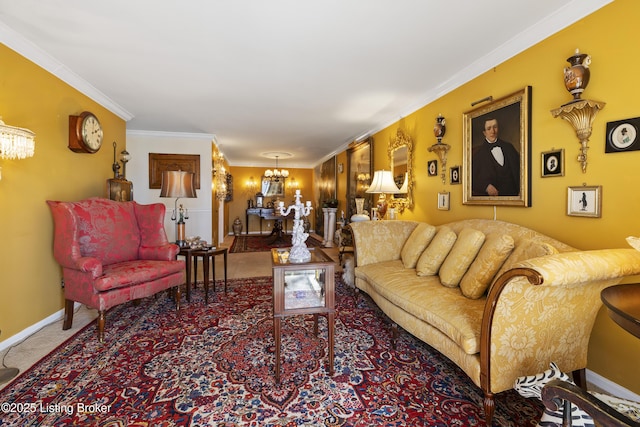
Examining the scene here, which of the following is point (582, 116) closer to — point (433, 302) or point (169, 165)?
point (433, 302)

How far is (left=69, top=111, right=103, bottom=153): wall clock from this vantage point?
295cm

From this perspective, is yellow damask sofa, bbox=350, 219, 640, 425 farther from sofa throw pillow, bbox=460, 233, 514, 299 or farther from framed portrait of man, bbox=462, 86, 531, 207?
framed portrait of man, bbox=462, 86, 531, 207

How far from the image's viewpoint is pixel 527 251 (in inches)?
68.8

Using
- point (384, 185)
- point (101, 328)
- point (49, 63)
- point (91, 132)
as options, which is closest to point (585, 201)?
point (384, 185)

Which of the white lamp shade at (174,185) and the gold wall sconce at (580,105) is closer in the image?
the gold wall sconce at (580,105)

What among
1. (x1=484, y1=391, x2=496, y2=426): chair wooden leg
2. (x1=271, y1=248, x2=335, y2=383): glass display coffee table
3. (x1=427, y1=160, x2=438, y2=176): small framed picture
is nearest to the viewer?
(x1=484, y1=391, x2=496, y2=426): chair wooden leg

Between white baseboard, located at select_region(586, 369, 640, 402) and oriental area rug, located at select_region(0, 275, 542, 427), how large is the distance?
54cm

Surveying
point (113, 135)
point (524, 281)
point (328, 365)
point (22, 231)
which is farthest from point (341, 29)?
point (113, 135)

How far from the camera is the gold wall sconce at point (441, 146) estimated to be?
10.1ft

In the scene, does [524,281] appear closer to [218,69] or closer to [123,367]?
[123,367]

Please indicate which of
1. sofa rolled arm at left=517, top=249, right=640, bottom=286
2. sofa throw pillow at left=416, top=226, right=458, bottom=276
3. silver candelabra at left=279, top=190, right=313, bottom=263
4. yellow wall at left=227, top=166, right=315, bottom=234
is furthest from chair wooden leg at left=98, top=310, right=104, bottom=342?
yellow wall at left=227, top=166, right=315, bottom=234

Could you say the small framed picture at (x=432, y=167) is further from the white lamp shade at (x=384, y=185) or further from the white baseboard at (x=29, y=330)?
the white baseboard at (x=29, y=330)

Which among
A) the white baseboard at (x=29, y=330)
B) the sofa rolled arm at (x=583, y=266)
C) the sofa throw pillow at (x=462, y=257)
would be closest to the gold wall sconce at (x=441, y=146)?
the sofa throw pillow at (x=462, y=257)

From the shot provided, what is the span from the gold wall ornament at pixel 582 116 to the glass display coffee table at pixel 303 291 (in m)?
1.75
